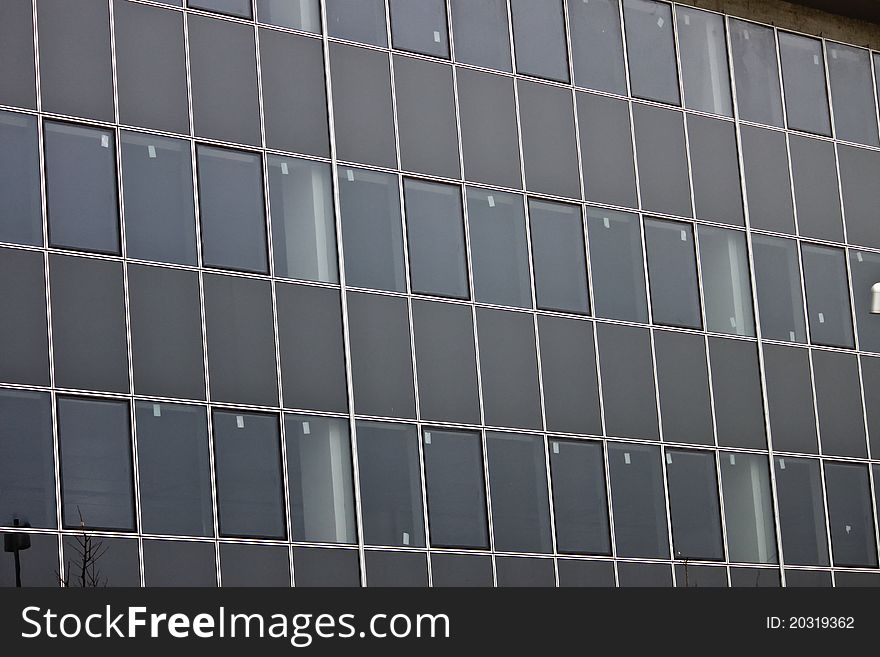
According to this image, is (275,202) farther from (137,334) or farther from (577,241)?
(577,241)

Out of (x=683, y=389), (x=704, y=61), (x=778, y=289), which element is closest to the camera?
(x=683, y=389)

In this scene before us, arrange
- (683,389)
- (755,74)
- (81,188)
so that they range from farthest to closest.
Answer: (755,74) < (683,389) < (81,188)

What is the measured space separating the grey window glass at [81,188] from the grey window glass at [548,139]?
26.5ft

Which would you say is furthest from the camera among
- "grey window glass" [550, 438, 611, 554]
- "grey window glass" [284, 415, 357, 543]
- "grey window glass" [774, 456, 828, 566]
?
"grey window glass" [774, 456, 828, 566]

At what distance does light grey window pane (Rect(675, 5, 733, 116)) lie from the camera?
36156 mm

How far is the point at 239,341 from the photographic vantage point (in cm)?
2975

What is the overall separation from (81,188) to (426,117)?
6669 millimetres

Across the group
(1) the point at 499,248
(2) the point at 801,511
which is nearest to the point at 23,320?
(1) the point at 499,248

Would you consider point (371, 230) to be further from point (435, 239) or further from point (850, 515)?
point (850, 515)

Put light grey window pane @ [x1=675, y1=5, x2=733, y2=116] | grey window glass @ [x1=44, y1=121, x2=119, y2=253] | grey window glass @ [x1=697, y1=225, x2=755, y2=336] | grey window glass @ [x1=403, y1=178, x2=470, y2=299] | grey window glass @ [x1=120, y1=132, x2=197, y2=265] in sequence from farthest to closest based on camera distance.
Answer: light grey window pane @ [x1=675, y1=5, x2=733, y2=116] < grey window glass @ [x1=697, y1=225, x2=755, y2=336] < grey window glass @ [x1=403, y1=178, x2=470, y2=299] < grey window glass @ [x1=120, y1=132, x2=197, y2=265] < grey window glass @ [x1=44, y1=121, x2=119, y2=253]

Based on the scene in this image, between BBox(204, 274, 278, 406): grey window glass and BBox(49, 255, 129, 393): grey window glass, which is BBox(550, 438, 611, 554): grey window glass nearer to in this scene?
BBox(204, 274, 278, 406): grey window glass

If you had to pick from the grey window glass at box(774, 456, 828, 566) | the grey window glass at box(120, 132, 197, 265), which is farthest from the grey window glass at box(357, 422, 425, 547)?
the grey window glass at box(774, 456, 828, 566)

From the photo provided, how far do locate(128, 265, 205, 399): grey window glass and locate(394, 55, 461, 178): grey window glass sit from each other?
200 inches

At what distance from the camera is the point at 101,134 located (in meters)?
29.5
